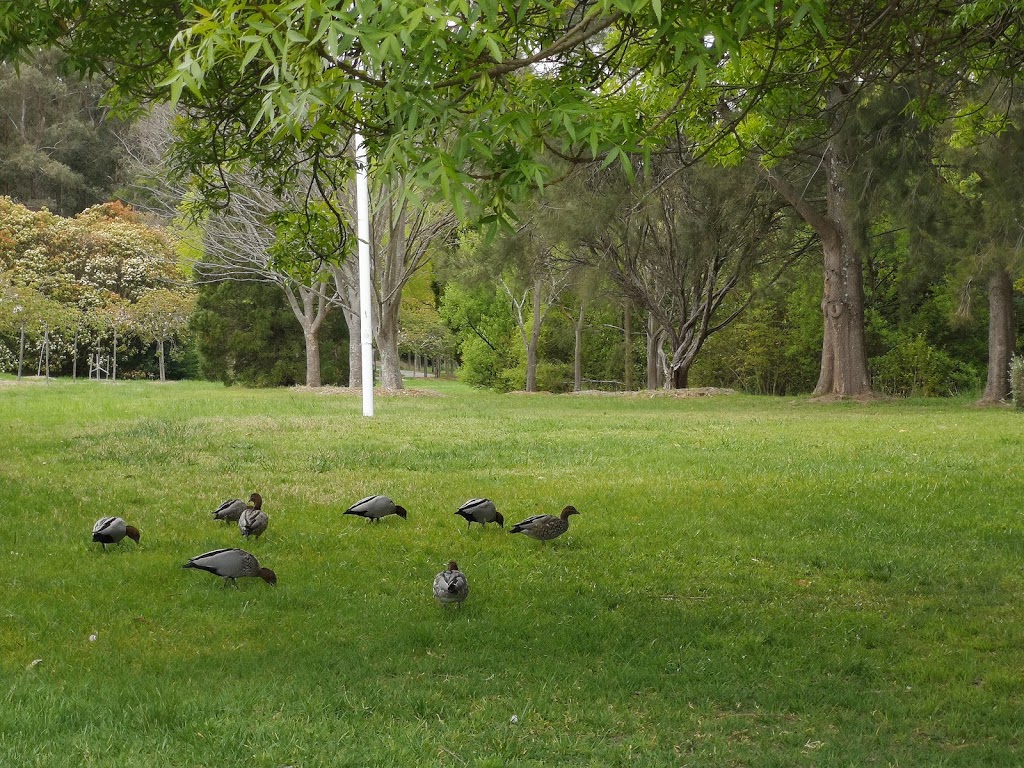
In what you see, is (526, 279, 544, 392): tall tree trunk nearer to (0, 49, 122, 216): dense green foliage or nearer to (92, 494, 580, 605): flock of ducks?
(0, 49, 122, 216): dense green foliage

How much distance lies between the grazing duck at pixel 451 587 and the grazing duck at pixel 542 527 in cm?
157

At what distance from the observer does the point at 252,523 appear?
7.28 metres

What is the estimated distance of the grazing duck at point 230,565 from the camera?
5891mm

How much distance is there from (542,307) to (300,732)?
119 feet

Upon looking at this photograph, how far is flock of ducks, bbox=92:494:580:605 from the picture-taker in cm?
566

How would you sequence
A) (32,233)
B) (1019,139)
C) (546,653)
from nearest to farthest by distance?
(546,653)
(1019,139)
(32,233)

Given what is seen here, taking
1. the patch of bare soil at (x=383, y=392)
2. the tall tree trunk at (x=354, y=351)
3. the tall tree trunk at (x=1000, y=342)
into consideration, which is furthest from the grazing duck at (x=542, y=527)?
the tall tree trunk at (x=354, y=351)

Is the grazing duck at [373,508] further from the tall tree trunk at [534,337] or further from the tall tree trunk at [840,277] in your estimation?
the tall tree trunk at [534,337]

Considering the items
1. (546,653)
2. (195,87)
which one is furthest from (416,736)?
(195,87)

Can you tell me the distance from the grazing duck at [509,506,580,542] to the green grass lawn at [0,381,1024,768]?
0.17 m

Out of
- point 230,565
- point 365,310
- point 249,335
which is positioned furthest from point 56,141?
point 230,565

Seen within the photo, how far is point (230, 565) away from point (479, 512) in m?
2.29

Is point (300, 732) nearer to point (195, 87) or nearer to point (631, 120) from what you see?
point (195, 87)

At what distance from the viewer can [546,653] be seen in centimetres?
509
